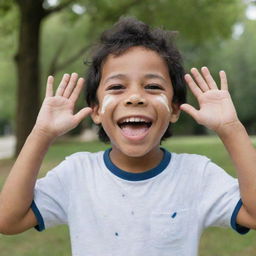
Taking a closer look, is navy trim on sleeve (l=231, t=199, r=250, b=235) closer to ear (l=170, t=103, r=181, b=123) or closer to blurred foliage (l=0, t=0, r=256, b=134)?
ear (l=170, t=103, r=181, b=123)

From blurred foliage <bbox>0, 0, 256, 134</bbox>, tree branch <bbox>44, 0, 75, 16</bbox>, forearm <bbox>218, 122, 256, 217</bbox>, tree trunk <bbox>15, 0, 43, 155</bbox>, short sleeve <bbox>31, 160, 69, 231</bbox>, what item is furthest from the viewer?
blurred foliage <bbox>0, 0, 256, 134</bbox>

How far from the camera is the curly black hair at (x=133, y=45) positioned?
90.8 inches

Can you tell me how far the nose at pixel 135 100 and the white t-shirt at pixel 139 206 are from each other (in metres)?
0.32

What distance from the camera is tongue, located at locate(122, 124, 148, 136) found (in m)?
2.07

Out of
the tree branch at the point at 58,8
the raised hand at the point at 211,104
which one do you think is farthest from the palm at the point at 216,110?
the tree branch at the point at 58,8

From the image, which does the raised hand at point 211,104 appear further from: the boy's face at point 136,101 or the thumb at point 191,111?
the boy's face at point 136,101

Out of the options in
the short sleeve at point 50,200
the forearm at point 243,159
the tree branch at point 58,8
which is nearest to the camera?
the forearm at point 243,159

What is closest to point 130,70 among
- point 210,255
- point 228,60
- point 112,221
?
point 112,221

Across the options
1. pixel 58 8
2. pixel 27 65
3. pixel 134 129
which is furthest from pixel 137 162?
pixel 58 8

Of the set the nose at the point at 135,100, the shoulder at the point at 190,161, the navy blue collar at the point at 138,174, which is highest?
the nose at the point at 135,100

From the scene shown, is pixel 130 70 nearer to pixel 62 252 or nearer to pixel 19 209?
pixel 19 209

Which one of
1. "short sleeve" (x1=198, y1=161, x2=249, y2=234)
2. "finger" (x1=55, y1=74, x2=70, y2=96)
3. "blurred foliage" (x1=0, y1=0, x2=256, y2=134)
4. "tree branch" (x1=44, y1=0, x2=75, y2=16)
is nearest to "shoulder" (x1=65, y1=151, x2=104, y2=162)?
"finger" (x1=55, y1=74, x2=70, y2=96)

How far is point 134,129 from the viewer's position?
2088mm

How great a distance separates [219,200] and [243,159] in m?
0.23
